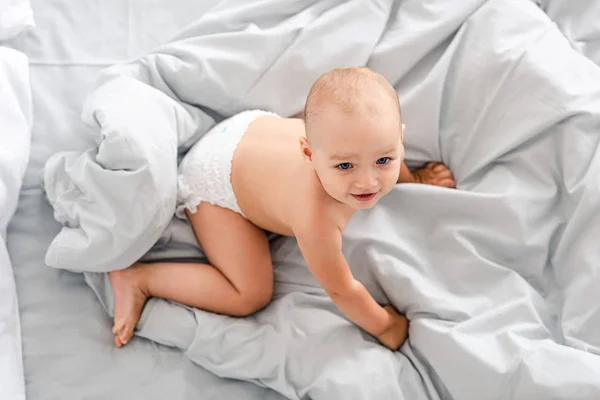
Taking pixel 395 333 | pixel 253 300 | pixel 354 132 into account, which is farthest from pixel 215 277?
pixel 354 132

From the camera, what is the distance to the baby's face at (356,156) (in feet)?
2.41

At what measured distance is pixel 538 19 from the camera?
105 centimetres

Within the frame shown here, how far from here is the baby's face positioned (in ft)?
2.41

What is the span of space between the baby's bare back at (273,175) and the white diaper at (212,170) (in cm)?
1

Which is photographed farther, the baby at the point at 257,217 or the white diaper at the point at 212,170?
the white diaper at the point at 212,170

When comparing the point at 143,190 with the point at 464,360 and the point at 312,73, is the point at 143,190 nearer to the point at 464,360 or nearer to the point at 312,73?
the point at 312,73

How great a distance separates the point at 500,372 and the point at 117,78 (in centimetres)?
78

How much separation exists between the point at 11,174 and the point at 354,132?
593mm

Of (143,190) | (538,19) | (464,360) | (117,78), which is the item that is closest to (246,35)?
(117,78)

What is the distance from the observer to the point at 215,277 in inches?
40.2

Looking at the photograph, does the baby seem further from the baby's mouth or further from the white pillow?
the white pillow

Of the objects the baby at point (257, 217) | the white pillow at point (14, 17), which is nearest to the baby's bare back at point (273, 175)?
the baby at point (257, 217)

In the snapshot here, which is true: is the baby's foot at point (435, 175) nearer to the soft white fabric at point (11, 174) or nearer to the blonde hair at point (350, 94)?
the blonde hair at point (350, 94)

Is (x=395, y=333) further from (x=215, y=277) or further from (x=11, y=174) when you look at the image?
(x=11, y=174)
